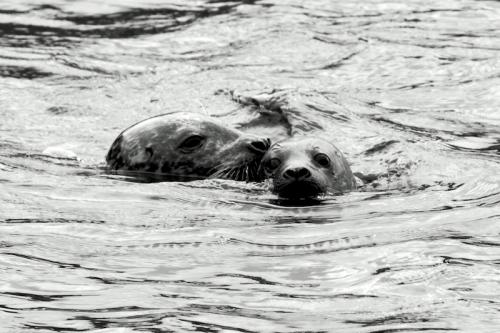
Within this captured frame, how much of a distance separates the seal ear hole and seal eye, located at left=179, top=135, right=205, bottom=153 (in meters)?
0.72

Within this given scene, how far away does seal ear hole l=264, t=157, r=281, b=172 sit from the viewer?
7895 mm

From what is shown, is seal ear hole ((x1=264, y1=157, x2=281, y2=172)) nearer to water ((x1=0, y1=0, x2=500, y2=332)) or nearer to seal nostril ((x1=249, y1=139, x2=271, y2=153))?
water ((x1=0, y1=0, x2=500, y2=332))

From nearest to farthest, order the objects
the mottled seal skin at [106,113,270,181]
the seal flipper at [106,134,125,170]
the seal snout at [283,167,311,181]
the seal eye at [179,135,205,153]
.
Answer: the seal snout at [283,167,311,181]
the mottled seal skin at [106,113,270,181]
the seal eye at [179,135,205,153]
the seal flipper at [106,134,125,170]

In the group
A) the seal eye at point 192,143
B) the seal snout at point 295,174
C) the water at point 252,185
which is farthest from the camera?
the seal eye at point 192,143

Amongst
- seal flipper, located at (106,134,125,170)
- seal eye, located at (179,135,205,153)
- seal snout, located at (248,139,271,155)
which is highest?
seal snout, located at (248,139,271,155)

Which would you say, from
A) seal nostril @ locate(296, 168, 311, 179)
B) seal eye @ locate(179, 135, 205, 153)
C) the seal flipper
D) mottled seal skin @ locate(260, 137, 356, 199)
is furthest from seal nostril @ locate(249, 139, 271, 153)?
the seal flipper

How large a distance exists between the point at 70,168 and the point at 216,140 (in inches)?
42.8

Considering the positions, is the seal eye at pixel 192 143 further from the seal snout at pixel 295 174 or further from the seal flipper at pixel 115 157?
the seal snout at pixel 295 174

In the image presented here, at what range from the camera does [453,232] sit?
6.39 meters

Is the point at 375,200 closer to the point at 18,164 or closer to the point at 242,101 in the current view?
the point at 18,164

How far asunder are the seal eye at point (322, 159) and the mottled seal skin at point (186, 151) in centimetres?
48

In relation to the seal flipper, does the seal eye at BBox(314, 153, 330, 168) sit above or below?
above

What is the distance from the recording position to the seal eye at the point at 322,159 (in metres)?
7.90

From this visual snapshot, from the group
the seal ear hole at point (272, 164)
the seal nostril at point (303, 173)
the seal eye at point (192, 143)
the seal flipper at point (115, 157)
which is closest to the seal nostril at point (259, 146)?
the seal ear hole at point (272, 164)
